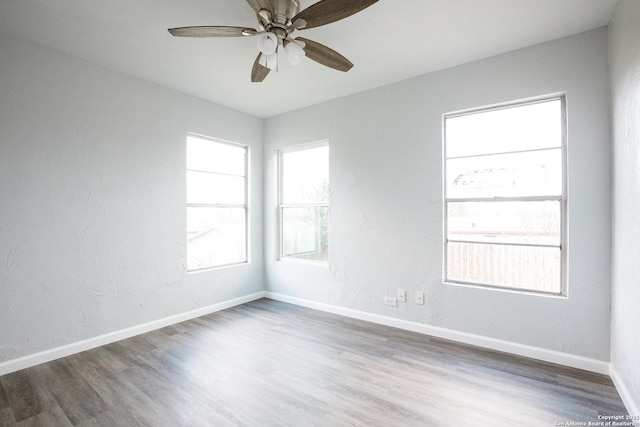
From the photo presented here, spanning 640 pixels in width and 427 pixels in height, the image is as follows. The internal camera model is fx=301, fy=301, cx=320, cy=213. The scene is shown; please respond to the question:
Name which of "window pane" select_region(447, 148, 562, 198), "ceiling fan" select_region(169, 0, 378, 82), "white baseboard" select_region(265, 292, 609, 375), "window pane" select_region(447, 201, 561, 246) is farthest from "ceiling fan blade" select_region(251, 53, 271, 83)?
"white baseboard" select_region(265, 292, 609, 375)

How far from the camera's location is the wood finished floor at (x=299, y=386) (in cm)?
185

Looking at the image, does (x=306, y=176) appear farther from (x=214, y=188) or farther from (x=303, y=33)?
(x=303, y=33)

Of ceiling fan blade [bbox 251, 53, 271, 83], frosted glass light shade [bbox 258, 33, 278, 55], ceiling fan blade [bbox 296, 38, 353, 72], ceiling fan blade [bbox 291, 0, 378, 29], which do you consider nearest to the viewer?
ceiling fan blade [bbox 291, 0, 378, 29]

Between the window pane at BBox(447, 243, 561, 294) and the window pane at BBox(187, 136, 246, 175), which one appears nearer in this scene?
the window pane at BBox(447, 243, 561, 294)

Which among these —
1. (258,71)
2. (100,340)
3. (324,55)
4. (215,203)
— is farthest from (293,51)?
(100,340)

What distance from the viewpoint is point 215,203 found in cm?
400

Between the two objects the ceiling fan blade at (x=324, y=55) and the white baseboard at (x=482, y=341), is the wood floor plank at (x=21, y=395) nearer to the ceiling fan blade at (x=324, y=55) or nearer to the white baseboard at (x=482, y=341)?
the white baseboard at (x=482, y=341)

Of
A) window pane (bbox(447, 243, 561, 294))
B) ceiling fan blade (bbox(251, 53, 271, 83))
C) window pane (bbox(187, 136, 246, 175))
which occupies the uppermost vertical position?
ceiling fan blade (bbox(251, 53, 271, 83))

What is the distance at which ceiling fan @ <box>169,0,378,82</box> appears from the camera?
1.70 meters

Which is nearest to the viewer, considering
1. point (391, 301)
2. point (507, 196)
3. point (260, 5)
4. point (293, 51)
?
point (260, 5)

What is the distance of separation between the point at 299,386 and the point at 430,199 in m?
2.10

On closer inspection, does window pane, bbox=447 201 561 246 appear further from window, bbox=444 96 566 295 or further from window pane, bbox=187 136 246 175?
window pane, bbox=187 136 246 175

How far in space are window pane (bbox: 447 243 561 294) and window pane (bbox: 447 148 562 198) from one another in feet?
1.67

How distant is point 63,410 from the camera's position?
75.9 inches
